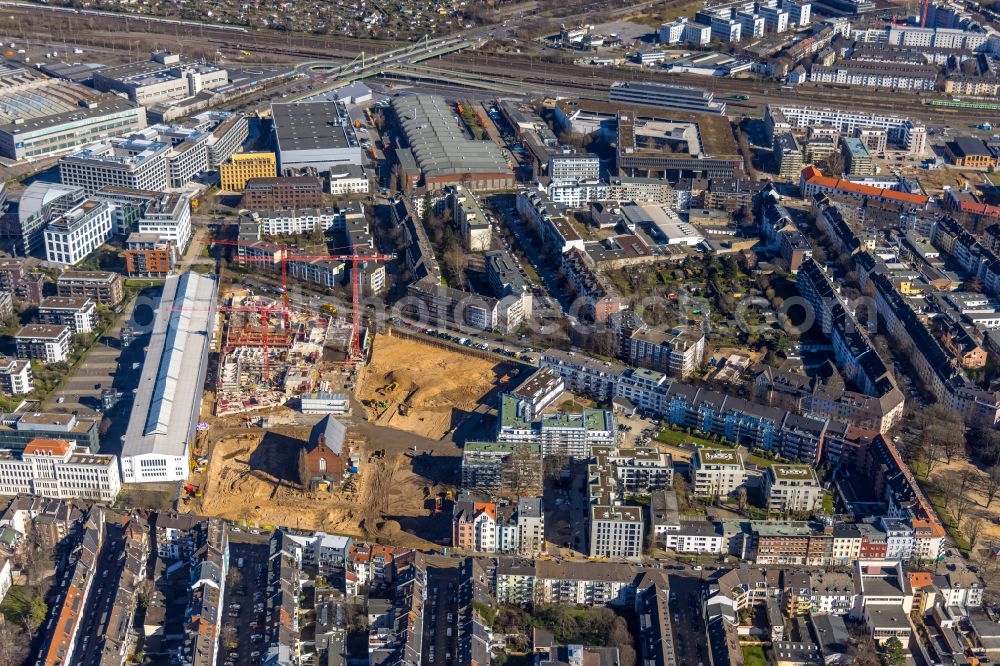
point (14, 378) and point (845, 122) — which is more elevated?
point (845, 122)

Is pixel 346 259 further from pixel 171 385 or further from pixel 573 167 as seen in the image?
pixel 573 167

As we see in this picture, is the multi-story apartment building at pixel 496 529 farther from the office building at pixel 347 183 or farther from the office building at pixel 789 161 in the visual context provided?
the office building at pixel 789 161

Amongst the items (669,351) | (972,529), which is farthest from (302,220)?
(972,529)

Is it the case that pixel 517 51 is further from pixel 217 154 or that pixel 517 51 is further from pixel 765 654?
pixel 765 654

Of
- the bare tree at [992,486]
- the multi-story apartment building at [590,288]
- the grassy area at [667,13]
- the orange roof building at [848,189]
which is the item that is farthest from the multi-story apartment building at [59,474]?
the grassy area at [667,13]

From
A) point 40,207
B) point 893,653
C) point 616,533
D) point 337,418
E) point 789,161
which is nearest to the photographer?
point 893,653

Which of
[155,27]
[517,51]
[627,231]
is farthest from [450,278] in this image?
[155,27]

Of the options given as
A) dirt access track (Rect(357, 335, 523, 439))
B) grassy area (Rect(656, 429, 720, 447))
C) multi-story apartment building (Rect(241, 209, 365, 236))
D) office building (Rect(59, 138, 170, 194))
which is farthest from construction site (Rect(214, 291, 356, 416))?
office building (Rect(59, 138, 170, 194))

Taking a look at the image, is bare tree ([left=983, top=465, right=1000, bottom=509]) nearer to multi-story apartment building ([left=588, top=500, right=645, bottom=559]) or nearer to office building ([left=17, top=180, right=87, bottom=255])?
multi-story apartment building ([left=588, top=500, right=645, bottom=559])
